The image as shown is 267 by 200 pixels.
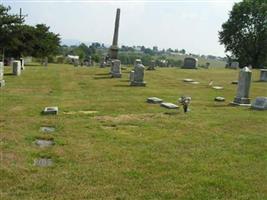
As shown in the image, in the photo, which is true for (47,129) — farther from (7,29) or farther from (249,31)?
(249,31)

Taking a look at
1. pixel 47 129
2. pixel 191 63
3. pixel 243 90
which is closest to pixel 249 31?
pixel 191 63

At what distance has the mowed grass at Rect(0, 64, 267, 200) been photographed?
7.12 m

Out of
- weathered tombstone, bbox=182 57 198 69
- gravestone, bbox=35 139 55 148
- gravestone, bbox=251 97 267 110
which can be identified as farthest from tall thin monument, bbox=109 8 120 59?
gravestone, bbox=35 139 55 148

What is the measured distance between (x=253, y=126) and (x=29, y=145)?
6.51 m

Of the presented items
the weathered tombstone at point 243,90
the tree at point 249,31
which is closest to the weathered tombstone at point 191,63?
the tree at point 249,31

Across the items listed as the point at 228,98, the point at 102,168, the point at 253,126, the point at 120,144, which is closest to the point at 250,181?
the point at 102,168

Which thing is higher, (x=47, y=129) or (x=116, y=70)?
(x=116, y=70)

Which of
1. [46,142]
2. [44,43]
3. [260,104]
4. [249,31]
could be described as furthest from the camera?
[249,31]

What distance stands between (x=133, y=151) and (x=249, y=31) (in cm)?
5177

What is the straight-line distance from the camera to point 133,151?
9.49 meters

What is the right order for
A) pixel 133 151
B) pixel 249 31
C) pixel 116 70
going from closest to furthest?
1. pixel 133 151
2. pixel 116 70
3. pixel 249 31

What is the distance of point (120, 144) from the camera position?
10.1 meters

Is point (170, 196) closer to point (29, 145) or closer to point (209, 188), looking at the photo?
point (209, 188)

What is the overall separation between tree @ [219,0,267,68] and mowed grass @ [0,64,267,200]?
4195cm
